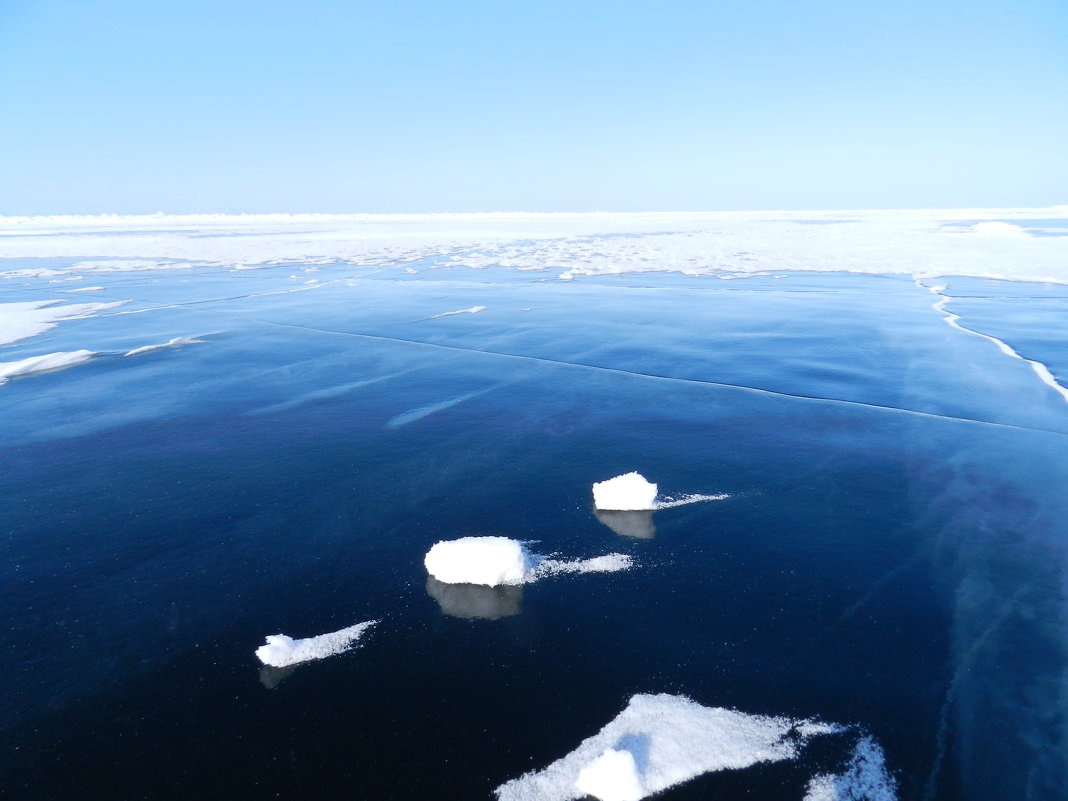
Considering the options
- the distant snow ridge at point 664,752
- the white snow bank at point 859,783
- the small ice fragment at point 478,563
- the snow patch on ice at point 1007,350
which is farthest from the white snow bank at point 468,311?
the white snow bank at point 859,783

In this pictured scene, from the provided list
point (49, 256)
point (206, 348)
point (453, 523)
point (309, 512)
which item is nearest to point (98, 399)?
point (206, 348)

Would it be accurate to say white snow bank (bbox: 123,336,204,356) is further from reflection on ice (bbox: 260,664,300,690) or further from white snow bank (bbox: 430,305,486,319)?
reflection on ice (bbox: 260,664,300,690)

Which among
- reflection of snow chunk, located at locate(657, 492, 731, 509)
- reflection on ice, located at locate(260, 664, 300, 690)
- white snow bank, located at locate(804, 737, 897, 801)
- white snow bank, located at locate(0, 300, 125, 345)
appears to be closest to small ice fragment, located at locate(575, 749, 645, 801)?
white snow bank, located at locate(804, 737, 897, 801)

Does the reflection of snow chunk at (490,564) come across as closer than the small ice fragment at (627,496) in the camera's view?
Yes

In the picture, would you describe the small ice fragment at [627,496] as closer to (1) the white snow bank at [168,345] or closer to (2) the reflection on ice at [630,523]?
(2) the reflection on ice at [630,523]

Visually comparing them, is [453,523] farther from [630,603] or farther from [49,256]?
[49,256]

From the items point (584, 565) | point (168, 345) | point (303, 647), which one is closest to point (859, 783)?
point (584, 565)
